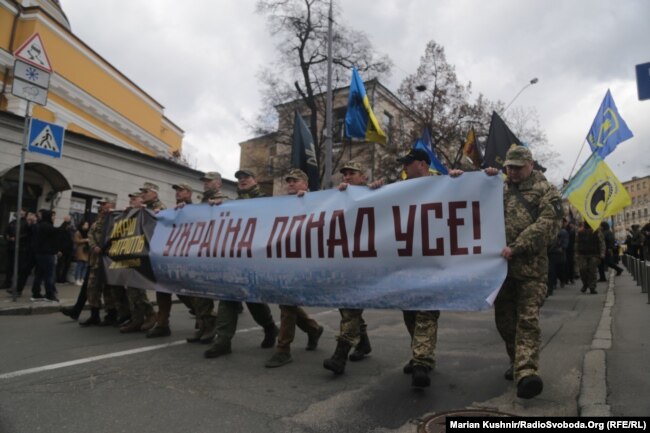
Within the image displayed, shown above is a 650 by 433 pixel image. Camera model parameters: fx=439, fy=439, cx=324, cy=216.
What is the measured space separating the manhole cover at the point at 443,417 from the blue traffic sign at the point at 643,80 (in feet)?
12.0

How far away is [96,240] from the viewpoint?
6.94 metres

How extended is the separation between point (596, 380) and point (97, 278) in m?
6.50

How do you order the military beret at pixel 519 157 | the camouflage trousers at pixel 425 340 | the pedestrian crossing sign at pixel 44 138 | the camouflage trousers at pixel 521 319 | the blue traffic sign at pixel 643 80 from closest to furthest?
1. the camouflage trousers at pixel 521 319
2. the camouflage trousers at pixel 425 340
3. the military beret at pixel 519 157
4. the blue traffic sign at pixel 643 80
5. the pedestrian crossing sign at pixel 44 138

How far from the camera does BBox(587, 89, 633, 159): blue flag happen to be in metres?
9.34

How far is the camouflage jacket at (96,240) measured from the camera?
22.2 feet

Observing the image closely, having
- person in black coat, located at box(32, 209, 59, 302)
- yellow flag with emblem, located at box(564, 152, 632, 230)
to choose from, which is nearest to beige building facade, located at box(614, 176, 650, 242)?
yellow flag with emblem, located at box(564, 152, 632, 230)

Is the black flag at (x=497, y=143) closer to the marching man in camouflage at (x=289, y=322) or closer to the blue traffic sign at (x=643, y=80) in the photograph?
the blue traffic sign at (x=643, y=80)

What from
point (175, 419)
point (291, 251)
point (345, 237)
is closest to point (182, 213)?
point (291, 251)

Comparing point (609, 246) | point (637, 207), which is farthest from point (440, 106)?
point (637, 207)

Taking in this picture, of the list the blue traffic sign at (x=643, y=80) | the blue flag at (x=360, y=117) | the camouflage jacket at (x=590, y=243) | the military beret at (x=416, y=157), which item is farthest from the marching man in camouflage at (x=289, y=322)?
the camouflage jacket at (x=590, y=243)

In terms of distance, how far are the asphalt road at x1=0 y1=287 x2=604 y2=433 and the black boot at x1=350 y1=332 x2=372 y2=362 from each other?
11 cm

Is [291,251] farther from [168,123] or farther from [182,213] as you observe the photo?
[168,123]

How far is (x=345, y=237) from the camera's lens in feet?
13.8

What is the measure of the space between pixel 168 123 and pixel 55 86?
43.1 feet
